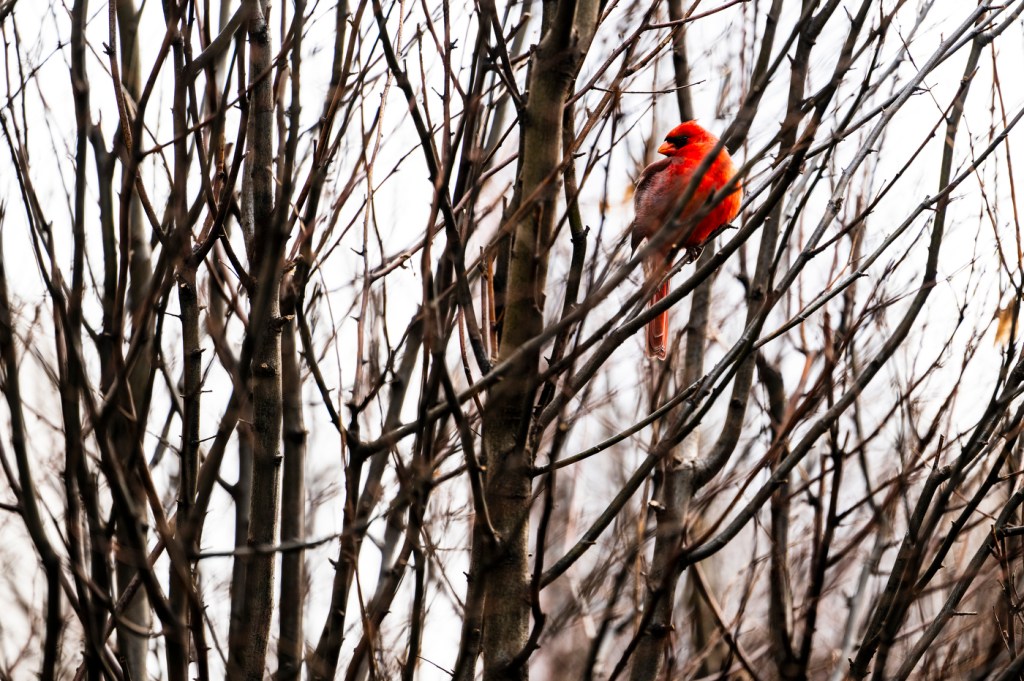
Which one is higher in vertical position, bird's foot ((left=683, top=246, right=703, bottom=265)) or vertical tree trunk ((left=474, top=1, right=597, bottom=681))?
bird's foot ((left=683, top=246, right=703, bottom=265))

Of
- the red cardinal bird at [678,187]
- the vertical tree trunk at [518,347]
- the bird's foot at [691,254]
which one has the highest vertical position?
the red cardinal bird at [678,187]

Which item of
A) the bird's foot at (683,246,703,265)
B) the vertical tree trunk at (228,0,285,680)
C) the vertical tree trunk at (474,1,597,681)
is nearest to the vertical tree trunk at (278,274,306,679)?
the vertical tree trunk at (228,0,285,680)

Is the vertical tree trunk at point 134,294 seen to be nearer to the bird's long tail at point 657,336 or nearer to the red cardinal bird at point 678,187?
the red cardinal bird at point 678,187

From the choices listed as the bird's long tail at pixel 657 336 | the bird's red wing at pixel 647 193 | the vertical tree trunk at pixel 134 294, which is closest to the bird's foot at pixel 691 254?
the bird's red wing at pixel 647 193

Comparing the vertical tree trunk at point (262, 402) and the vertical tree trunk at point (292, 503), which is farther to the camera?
the vertical tree trunk at point (292, 503)

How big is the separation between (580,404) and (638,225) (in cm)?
69

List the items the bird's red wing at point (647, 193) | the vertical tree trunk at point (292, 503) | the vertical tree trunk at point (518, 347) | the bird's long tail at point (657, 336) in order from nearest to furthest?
the vertical tree trunk at point (518, 347), the vertical tree trunk at point (292, 503), the bird's red wing at point (647, 193), the bird's long tail at point (657, 336)

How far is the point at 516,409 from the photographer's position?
6.62 feet

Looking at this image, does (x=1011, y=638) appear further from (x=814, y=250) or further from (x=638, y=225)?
(x=638, y=225)

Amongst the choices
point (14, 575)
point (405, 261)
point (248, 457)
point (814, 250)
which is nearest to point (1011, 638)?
point (814, 250)

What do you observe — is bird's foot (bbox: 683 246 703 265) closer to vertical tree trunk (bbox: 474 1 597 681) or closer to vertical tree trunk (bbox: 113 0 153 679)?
vertical tree trunk (bbox: 474 1 597 681)

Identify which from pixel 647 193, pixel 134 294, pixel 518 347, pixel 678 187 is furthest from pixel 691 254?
pixel 134 294

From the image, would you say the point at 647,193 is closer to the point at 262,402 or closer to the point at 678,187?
the point at 678,187

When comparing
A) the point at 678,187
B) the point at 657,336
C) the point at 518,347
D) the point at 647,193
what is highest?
the point at 647,193
